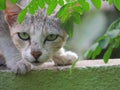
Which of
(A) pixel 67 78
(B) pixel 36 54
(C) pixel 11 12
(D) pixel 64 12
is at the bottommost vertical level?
(A) pixel 67 78

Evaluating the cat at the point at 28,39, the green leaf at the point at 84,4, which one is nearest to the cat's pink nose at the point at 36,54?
the cat at the point at 28,39

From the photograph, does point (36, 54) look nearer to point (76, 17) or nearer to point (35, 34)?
point (35, 34)

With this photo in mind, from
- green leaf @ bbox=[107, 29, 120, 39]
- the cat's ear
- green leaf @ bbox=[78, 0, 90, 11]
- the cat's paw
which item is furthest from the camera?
the cat's paw

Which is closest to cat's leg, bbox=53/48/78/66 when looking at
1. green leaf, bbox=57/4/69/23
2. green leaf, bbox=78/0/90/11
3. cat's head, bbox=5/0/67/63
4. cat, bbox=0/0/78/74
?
cat, bbox=0/0/78/74

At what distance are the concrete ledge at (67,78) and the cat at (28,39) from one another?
59 mm

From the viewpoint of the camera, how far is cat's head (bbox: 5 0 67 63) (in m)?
2.30

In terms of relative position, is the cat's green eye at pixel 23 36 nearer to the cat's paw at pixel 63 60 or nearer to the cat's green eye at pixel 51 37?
the cat's green eye at pixel 51 37

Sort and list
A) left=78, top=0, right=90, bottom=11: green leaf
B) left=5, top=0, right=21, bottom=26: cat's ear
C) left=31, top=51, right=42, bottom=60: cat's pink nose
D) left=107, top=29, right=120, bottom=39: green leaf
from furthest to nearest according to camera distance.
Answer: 1. left=5, top=0, right=21, bottom=26: cat's ear
2. left=31, top=51, right=42, bottom=60: cat's pink nose
3. left=78, top=0, right=90, bottom=11: green leaf
4. left=107, top=29, right=120, bottom=39: green leaf

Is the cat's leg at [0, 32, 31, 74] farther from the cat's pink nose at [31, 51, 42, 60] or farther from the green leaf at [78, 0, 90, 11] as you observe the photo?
the green leaf at [78, 0, 90, 11]

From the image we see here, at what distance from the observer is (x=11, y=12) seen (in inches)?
95.3

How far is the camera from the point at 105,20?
16.8 ft

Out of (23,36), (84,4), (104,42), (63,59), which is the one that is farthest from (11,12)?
(104,42)

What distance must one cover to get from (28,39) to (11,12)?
212 mm

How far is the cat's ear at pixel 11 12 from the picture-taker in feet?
7.82
